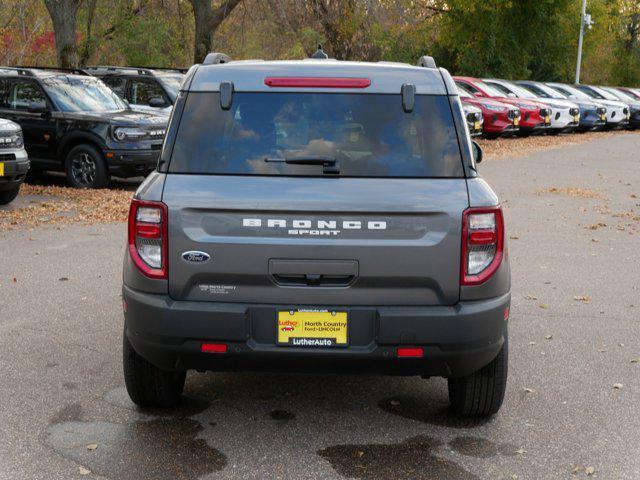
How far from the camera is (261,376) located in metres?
5.29

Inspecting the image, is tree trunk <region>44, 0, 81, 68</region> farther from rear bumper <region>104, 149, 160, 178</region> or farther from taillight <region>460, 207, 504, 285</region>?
taillight <region>460, 207, 504, 285</region>

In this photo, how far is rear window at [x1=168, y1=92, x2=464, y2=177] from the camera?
407 centimetres

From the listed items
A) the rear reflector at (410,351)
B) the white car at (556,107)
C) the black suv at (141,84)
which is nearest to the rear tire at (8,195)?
the black suv at (141,84)

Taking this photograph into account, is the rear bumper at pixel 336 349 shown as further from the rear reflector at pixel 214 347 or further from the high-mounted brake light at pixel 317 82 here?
the high-mounted brake light at pixel 317 82

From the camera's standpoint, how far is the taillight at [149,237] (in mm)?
3982

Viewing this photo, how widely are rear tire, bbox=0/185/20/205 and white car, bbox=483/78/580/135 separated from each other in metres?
20.3

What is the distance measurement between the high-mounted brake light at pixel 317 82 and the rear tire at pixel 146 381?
57.6 inches

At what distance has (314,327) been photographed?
395cm

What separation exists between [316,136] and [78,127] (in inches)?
406

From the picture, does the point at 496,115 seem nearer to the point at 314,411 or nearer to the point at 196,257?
the point at 314,411

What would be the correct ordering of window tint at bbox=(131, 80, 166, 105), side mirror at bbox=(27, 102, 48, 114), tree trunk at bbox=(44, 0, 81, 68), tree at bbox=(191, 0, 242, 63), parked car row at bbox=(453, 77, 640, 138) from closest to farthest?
Result: side mirror at bbox=(27, 102, 48, 114) → window tint at bbox=(131, 80, 166, 105) → tree trunk at bbox=(44, 0, 81, 68) → tree at bbox=(191, 0, 242, 63) → parked car row at bbox=(453, 77, 640, 138)

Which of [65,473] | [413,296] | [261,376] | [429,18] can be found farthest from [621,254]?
A: [429,18]

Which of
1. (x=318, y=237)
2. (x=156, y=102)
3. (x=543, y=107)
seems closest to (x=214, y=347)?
(x=318, y=237)

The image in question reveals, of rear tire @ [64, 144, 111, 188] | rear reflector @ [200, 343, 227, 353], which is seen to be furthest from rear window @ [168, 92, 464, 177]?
rear tire @ [64, 144, 111, 188]
